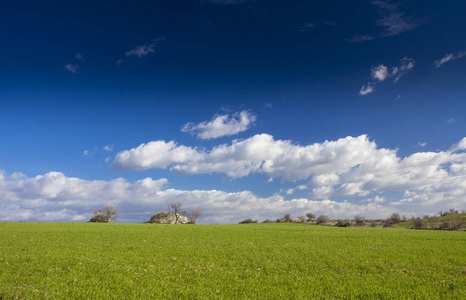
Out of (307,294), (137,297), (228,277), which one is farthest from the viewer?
(228,277)

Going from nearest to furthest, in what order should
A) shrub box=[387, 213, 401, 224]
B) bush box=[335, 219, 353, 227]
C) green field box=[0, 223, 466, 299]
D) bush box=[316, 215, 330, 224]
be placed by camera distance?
1. green field box=[0, 223, 466, 299]
2. bush box=[335, 219, 353, 227]
3. bush box=[316, 215, 330, 224]
4. shrub box=[387, 213, 401, 224]

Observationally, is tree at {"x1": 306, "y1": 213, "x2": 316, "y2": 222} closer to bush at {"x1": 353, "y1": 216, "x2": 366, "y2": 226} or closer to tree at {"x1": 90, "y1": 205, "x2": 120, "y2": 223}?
bush at {"x1": 353, "y1": 216, "x2": 366, "y2": 226}

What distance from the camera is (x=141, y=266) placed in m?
17.1

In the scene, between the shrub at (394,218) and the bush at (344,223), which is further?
the shrub at (394,218)

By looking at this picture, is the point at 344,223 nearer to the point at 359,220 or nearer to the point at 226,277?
the point at 359,220

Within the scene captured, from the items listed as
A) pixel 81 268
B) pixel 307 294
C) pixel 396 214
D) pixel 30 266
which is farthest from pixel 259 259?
pixel 396 214

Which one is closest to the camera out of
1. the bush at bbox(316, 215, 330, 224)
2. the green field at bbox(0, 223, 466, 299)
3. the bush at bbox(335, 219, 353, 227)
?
the green field at bbox(0, 223, 466, 299)

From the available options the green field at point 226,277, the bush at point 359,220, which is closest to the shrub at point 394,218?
the bush at point 359,220

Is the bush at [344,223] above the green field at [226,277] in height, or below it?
below

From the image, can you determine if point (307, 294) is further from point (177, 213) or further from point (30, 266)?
point (177, 213)

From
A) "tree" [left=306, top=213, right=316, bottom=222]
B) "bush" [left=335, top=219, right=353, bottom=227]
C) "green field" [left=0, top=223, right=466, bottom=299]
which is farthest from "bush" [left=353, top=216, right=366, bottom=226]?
"green field" [left=0, top=223, right=466, bottom=299]

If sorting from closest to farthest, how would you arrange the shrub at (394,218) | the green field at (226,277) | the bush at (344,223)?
1. the green field at (226,277)
2. the bush at (344,223)
3. the shrub at (394,218)

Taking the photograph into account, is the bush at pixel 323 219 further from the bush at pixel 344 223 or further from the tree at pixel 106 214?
the tree at pixel 106 214

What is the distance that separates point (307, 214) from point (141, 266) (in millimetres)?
148321
